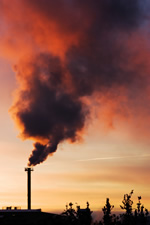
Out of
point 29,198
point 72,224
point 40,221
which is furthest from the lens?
point 29,198

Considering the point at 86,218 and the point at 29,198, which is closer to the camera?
Result: the point at 86,218

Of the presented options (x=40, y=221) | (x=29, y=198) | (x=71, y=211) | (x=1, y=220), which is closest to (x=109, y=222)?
(x=71, y=211)

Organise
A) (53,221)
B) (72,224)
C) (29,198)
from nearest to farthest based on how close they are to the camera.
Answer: (72,224) → (53,221) → (29,198)

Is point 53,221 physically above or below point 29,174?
below

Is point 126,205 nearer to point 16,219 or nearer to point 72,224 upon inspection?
point 72,224

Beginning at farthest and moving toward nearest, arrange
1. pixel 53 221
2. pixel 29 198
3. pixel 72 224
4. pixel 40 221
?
pixel 29 198, pixel 40 221, pixel 53 221, pixel 72 224

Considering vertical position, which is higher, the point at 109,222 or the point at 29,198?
the point at 29,198

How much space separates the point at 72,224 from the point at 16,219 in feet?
33.5

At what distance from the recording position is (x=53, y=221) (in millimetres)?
50375

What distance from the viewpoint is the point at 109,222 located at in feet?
167

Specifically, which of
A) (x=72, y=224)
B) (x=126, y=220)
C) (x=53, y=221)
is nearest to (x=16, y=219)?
(x=53, y=221)

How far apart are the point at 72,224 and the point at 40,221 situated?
8183 millimetres

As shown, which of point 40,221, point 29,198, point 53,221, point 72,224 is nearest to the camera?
point 72,224

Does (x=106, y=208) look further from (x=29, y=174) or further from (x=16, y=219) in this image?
(x=29, y=174)
